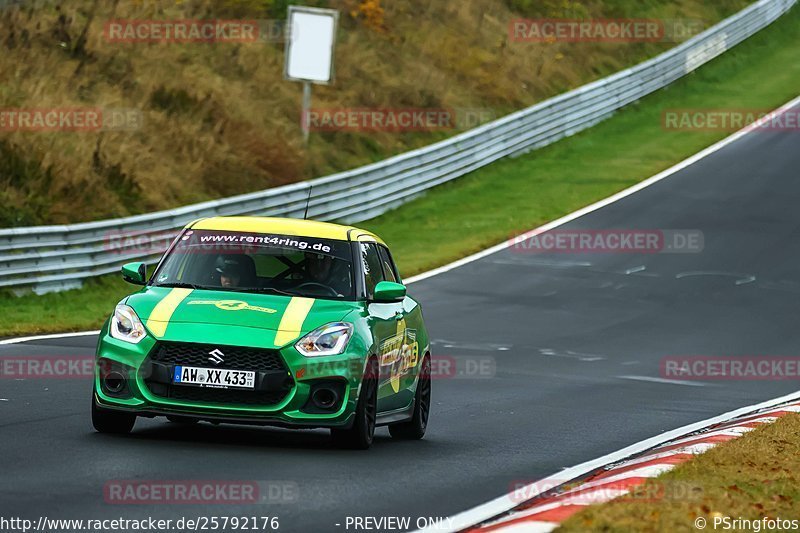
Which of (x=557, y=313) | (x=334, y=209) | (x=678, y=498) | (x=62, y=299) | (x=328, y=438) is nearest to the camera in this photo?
(x=678, y=498)

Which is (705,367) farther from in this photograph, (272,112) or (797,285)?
(272,112)

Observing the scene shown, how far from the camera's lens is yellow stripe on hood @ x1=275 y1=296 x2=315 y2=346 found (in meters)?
9.80

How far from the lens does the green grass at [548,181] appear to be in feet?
70.6

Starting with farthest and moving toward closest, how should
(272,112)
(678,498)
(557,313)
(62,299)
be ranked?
(272,112) < (557,313) < (62,299) < (678,498)

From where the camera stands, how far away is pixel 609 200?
33.8 meters

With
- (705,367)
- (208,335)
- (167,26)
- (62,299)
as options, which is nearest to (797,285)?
(705,367)

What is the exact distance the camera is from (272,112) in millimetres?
34125

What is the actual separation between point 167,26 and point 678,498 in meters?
29.0
